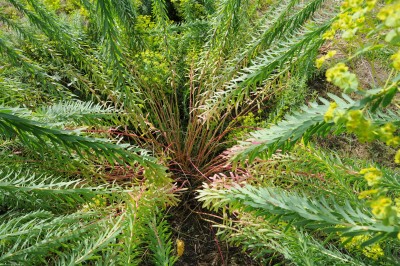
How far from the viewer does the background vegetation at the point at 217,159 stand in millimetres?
674

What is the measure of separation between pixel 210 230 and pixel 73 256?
0.93m

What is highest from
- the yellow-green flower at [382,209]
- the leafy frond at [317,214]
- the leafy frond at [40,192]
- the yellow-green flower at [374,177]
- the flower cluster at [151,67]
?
the yellow-green flower at [374,177]

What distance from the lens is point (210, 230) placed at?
5.73ft

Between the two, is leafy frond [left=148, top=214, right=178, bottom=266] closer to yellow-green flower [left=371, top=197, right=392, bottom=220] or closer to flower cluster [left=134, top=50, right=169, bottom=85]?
yellow-green flower [left=371, top=197, right=392, bottom=220]

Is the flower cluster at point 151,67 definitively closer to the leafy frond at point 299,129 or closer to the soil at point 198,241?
the soil at point 198,241

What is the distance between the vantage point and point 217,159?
1995 millimetres

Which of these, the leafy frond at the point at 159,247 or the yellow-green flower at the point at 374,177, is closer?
the yellow-green flower at the point at 374,177

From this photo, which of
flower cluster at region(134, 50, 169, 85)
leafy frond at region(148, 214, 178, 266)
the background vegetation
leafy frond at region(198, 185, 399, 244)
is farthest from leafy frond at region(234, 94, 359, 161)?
flower cluster at region(134, 50, 169, 85)

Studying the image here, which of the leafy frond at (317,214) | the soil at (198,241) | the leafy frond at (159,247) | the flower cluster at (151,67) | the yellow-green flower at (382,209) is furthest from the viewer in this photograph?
the flower cluster at (151,67)

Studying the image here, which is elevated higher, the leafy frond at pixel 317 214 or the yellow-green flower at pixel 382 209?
the yellow-green flower at pixel 382 209

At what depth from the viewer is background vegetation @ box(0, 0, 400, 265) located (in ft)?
2.21

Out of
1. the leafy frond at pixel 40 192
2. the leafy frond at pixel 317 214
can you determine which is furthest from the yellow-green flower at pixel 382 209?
the leafy frond at pixel 40 192

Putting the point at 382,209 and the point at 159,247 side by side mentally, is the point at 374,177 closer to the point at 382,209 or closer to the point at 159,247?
the point at 382,209

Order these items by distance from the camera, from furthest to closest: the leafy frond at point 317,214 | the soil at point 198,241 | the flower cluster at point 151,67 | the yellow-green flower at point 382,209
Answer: the flower cluster at point 151,67, the soil at point 198,241, the leafy frond at point 317,214, the yellow-green flower at point 382,209
